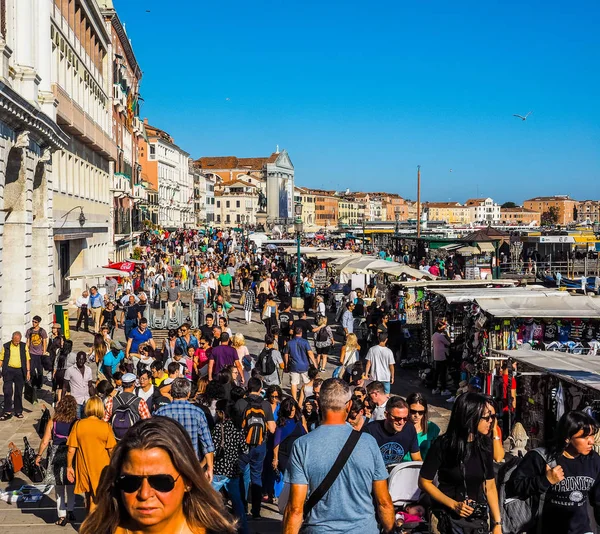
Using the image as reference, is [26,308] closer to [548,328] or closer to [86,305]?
[86,305]

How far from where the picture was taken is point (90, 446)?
21.4ft

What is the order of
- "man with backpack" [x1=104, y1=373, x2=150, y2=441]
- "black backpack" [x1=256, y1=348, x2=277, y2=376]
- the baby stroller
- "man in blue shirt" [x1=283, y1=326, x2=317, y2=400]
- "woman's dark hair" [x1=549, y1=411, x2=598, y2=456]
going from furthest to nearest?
"man in blue shirt" [x1=283, y1=326, x2=317, y2=400] < "black backpack" [x1=256, y1=348, x2=277, y2=376] < "man with backpack" [x1=104, y1=373, x2=150, y2=441] < the baby stroller < "woman's dark hair" [x1=549, y1=411, x2=598, y2=456]

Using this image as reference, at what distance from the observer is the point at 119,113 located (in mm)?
43781

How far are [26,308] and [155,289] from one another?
7.67 metres

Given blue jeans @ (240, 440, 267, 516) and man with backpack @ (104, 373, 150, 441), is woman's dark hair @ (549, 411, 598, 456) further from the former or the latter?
man with backpack @ (104, 373, 150, 441)

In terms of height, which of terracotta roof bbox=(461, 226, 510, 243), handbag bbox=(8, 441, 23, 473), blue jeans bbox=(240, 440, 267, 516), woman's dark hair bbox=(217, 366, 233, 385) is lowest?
handbag bbox=(8, 441, 23, 473)

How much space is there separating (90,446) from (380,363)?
18.3 ft

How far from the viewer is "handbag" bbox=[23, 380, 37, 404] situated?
12895 mm

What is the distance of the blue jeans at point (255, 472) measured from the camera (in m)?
7.42

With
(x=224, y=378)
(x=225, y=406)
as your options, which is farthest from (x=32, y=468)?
(x=225, y=406)

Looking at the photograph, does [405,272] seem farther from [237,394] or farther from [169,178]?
[169,178]

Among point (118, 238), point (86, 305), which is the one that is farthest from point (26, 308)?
point (118, 238)

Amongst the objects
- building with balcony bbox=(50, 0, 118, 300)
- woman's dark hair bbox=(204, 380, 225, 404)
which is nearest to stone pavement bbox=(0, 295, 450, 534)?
woman's dark hair bbox=(204, 380, 225, 404)

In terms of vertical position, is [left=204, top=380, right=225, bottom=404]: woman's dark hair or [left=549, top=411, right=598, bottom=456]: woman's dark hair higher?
[left=549, top=411, right=598, bottom=456]: woman's dark hair
